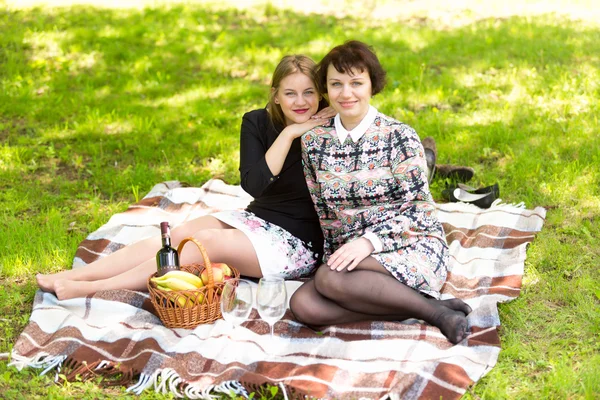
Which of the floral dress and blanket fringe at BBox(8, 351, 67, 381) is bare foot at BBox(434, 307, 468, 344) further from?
blanket fringe at BBox(8, 351, 67, 381)

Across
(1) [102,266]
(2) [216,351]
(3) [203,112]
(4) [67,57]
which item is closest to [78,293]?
(1) [102,266]

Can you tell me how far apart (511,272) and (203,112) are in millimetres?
4234

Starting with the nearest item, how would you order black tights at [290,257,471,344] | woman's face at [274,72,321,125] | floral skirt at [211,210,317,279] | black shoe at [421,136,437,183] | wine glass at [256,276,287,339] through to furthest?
1. wine glass at [256,276,287,339]
2. black tights at [290,257,471,344]
3. woman's face at [274,72,321,125]
4. floral skirt at [211,210,317,279]
5. black shoe at [421,136,437,183]

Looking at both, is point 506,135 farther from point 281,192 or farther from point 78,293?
point 78,293

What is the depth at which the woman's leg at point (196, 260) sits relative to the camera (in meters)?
4.60

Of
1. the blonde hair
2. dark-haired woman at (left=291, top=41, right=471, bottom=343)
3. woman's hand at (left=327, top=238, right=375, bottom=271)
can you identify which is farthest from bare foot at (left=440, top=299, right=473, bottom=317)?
the blonde hair

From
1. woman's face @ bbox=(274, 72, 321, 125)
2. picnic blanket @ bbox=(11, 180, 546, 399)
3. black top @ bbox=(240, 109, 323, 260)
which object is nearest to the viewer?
picnic blanket @ bbox=(11, 180, 546, 399)

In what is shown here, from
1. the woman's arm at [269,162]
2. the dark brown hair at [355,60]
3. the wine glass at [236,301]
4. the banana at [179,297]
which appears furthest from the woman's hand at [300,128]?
the banana at [179,297]

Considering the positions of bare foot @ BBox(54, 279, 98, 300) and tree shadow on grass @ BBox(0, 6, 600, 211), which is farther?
tree shadow on grass @ BBox(0, 6, 600, 211)

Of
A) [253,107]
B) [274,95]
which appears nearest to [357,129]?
[274,95]

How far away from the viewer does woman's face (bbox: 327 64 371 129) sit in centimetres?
429

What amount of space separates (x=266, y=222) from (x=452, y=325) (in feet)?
4.70

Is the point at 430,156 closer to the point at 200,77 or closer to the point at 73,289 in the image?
the point at 73,289

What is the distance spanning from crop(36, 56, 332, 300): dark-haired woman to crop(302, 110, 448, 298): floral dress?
23 cm
